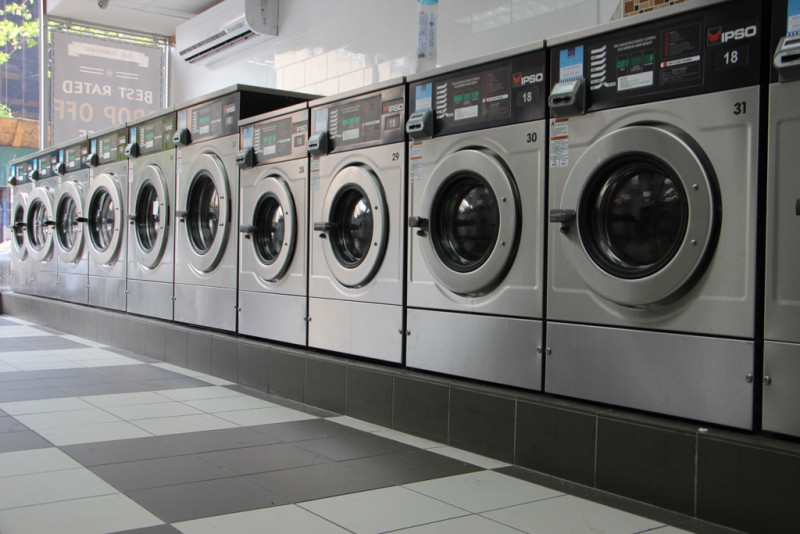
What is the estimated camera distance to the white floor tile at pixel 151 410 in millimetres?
3490

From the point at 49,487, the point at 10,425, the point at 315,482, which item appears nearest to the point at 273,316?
the point at 10,425

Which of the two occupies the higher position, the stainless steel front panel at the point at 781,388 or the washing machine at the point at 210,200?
the washing machine at the point at 210,200

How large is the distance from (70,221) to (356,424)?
16.9 feet

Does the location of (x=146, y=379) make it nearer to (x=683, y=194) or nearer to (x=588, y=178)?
(x=588, y=178)

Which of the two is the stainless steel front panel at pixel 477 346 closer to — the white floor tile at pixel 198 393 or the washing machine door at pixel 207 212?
the white floor tile at pixel 198 393

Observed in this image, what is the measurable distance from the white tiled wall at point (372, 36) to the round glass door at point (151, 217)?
1.51 m

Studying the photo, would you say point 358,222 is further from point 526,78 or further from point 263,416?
point 526,78

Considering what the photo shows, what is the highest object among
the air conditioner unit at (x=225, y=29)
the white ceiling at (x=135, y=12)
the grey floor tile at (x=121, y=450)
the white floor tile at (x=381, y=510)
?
the white ceiling at (x=135, y=12)

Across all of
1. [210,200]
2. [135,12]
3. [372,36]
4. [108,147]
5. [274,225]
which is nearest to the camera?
[274,225]

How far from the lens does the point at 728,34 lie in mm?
2201

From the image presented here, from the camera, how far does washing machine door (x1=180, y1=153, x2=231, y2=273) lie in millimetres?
4770

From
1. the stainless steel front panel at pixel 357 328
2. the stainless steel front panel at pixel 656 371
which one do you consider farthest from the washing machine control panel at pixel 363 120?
the stainless steel front panel at pixel 656 371

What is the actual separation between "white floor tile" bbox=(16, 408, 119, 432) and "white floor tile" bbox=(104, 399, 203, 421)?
0.06 meters

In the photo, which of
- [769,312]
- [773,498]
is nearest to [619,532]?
[773,498]
